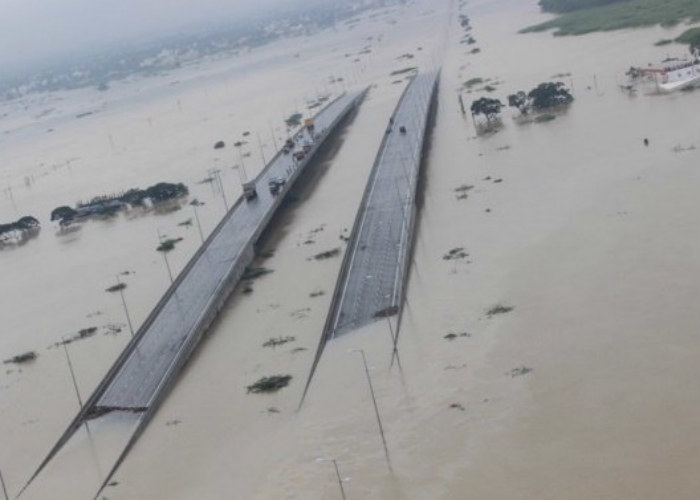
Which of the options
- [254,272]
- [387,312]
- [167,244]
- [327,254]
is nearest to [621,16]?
[167,244]

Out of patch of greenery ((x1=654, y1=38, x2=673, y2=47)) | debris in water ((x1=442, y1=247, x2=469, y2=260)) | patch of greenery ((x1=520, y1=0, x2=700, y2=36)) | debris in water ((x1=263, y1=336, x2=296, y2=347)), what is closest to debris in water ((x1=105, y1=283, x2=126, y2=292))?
debris in water ((x1=263, y1=336, x2=296, y2=347))

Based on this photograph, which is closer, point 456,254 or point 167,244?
point 456,254

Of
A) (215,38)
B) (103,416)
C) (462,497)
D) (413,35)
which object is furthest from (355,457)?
(215,38)

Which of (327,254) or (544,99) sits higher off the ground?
(544,99)

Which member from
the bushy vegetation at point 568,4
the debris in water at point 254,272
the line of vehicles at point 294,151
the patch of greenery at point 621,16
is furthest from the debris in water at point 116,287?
the bushy vegetation at point 568,4

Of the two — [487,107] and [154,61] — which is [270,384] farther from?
[154,61]

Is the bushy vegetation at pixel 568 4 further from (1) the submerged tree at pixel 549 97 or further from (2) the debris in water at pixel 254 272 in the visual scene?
(2) the debris in water at pixel 254 272
